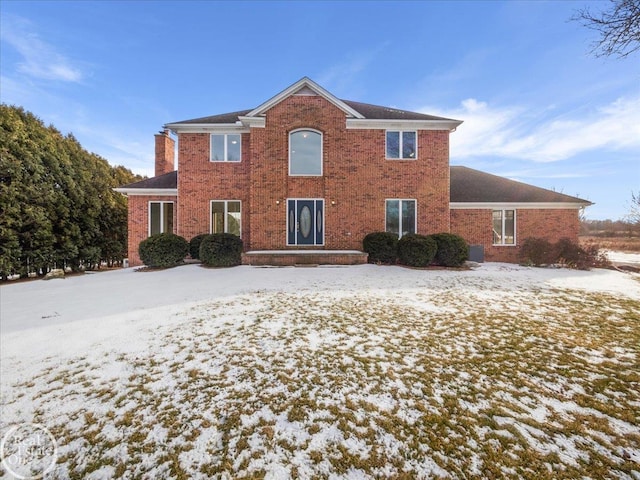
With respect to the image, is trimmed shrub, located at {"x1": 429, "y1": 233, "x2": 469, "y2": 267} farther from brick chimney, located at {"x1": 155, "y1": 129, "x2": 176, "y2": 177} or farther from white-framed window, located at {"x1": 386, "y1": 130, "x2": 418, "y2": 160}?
brick chimney, located at {"x1": 155, "y1": 129, "x2": 176, "y2": 177}

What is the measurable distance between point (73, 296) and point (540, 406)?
9.94 m

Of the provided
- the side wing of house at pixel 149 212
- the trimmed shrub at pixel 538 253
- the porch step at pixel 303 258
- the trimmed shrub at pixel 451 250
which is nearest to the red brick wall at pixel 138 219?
the side wing of house at pixel 149 212

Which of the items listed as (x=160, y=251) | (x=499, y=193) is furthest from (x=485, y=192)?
(x=160, y=251)

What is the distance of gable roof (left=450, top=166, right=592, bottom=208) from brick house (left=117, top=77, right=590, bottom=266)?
10 centimetres

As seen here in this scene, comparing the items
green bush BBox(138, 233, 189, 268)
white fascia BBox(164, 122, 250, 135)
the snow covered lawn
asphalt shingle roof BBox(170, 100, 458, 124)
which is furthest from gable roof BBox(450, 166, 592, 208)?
green bush BBox(138, 233, 189, 268)

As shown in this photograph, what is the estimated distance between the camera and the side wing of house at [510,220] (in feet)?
44.7

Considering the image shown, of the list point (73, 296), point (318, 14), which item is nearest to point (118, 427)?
point (73, 296)

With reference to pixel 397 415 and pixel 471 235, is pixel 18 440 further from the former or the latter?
pixel 471 235

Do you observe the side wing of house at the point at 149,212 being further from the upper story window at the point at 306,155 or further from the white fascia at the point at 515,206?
the white fascia at the point at 515,206

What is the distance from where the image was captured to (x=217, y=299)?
6215 millimetres

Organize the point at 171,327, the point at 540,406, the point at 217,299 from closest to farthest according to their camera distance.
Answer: the point at 540,406, the point at 171,327, the point at 217,299

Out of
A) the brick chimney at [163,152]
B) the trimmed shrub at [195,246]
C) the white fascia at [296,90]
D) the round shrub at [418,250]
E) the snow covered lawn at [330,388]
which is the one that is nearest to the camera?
the snow covered lawn at [330,388]

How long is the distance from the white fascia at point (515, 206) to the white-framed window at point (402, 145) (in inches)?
140

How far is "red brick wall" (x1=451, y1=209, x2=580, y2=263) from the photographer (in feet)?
44.7
